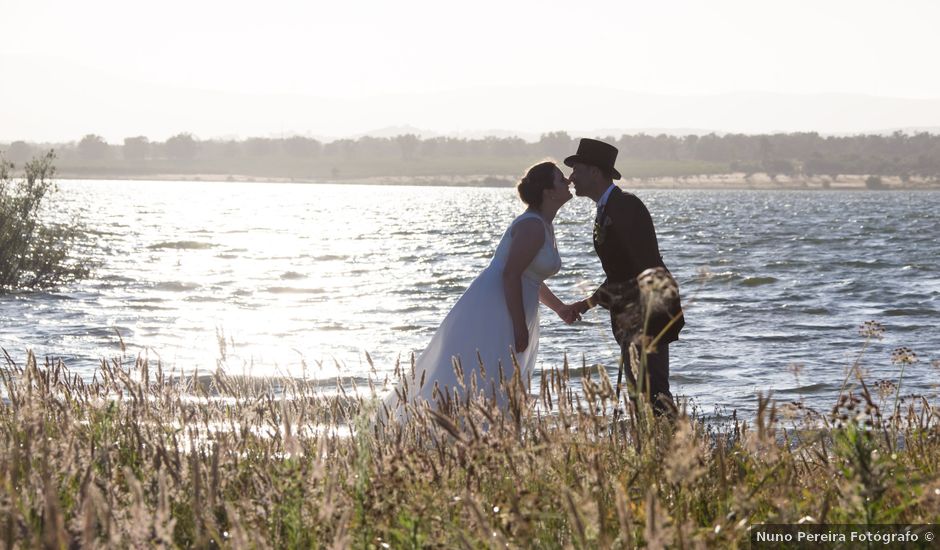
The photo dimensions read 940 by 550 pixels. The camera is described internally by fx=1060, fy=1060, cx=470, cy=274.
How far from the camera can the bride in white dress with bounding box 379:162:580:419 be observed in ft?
25.8

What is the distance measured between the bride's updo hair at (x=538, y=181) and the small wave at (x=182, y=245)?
147 feet

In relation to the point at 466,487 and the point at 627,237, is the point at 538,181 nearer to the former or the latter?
the point at 627,237

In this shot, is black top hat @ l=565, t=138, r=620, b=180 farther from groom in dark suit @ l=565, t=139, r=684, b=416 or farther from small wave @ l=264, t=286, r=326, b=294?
small wave @ l=264, t=286, r=326, b=294

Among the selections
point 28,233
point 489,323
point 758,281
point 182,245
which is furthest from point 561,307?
point 182,245

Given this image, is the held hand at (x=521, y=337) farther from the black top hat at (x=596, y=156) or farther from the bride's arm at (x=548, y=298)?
the black top hat at (x=596, y=156)

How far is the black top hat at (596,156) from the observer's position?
7.92 metres

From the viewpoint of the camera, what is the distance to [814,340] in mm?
20906

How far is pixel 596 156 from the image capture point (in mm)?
7957

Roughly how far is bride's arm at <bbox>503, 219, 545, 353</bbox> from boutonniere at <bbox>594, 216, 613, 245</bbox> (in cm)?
43

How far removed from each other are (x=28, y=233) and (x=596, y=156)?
18.7m

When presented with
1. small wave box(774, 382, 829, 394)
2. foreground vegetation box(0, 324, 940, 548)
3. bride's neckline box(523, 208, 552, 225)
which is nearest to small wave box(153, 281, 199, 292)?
small wave box(774, 382, 829, 394)

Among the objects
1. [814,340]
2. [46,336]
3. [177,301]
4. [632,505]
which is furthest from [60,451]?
[177,301]

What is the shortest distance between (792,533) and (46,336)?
17.3 metres

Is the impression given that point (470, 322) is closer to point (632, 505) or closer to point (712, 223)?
point (632, 505)
